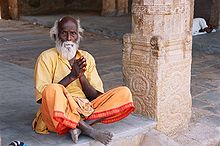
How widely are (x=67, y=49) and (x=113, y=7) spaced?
10043 mm

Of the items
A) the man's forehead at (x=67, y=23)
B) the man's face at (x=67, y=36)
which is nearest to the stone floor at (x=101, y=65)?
the man's face at (x=67, y=36)

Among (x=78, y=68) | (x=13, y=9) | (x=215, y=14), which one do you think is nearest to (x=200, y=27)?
(x=215, y=14)

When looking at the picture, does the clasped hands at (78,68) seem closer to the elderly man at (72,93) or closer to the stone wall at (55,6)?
the elderly man at (72,93)

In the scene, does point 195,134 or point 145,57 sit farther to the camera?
point 195,134

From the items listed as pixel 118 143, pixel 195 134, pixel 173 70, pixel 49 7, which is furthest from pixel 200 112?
pixel 49 7

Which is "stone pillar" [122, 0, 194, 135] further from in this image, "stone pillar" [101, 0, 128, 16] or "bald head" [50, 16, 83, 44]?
"stone pillar" [101, 0, 128, 16]

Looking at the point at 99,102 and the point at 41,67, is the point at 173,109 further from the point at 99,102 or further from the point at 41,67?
the point at 41,67

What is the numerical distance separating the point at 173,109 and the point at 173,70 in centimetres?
38

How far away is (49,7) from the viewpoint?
13.9m

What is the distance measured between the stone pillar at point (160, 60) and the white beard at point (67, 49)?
72cm

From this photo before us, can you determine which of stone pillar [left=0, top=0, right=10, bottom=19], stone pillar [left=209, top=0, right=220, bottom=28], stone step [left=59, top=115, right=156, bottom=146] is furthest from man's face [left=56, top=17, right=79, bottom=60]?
stone pillar [left=0, top=0, right=10, bottom=19]

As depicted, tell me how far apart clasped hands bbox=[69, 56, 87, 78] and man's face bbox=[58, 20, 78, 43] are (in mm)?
193

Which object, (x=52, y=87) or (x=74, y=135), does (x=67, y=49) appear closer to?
(x=52, y=87)

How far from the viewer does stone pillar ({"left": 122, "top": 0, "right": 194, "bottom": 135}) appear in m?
3.54
